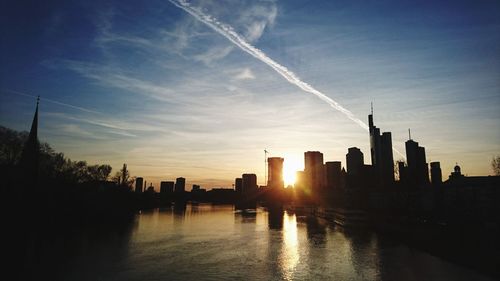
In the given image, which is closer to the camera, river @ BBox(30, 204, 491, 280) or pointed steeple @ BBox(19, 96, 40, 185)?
river @ BBox(30, 204, 491, 280)

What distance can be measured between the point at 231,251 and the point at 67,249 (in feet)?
68.2

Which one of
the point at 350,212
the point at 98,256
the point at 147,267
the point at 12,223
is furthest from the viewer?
the point at 350,212

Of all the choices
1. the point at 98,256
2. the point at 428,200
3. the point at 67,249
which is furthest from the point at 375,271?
the point at 428,200

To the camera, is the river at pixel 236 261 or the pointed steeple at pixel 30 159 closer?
the river at pixel 236 261

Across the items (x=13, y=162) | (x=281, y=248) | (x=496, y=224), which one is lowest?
(x=281, y=248)

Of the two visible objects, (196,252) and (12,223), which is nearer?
(196,252)

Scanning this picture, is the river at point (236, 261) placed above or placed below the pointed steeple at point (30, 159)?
below

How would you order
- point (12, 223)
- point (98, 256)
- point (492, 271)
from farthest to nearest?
point (12, 223), point (98, 256), point (492, 271)

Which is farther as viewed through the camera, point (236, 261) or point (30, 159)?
point (30, 159)

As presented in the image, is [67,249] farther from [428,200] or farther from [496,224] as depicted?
[428,200]

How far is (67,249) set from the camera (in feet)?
138

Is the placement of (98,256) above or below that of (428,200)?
below

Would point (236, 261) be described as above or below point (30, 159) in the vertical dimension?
below

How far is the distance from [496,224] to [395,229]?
23147 mm
